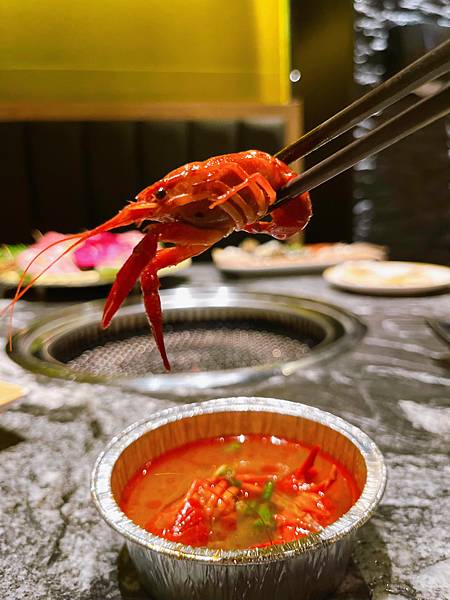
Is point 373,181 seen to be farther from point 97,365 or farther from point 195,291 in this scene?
point 97,365

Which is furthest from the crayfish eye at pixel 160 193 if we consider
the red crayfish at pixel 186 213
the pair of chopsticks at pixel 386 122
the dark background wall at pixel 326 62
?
the dark background wall at pixel 326 62

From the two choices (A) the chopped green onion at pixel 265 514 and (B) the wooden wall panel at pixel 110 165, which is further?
(B) the wooden wall panel at pixel 110 165

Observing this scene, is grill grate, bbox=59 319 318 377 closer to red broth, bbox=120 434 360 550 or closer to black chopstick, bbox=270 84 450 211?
red broth, bbox=120 434 360 550

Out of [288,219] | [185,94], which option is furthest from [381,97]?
[185,94]

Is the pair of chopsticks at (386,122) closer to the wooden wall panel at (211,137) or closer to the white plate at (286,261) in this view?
the white plate at (286,261)

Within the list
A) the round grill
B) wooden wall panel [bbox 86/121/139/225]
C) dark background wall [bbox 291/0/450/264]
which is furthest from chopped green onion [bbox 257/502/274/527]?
dark background wall [bbox 291/0/450/264]

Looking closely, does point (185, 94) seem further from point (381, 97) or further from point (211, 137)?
point (381, 97)
